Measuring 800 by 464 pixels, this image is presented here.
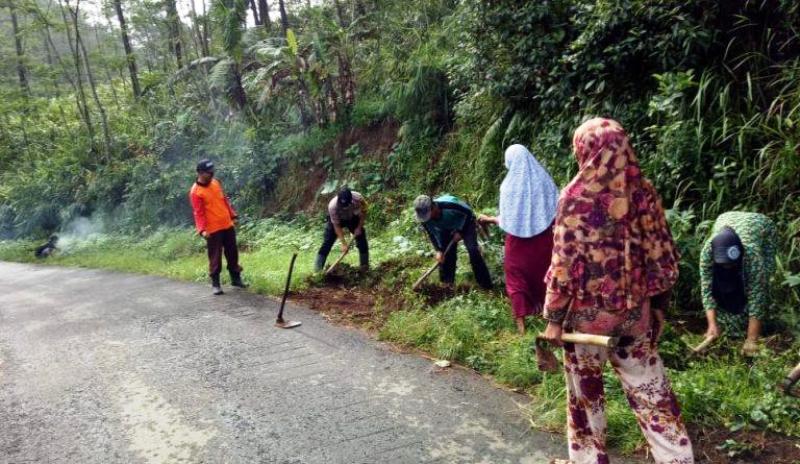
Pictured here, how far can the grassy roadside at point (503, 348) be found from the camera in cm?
327

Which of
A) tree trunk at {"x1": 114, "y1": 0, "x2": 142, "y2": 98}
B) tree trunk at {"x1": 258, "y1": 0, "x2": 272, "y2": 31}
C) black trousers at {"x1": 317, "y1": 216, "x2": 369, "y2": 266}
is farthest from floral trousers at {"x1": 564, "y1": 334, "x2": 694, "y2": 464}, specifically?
tree trunk at {"x1": 114, "y1": 0, "x2": 142, "y2": 98}

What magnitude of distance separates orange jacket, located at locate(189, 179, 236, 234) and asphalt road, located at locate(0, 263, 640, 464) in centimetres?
147

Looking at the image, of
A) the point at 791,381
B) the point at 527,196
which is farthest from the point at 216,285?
the point at 791,381

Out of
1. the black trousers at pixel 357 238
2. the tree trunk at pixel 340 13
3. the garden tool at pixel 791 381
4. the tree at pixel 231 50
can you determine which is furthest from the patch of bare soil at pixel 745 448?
the tree trunk at pixel 340 13

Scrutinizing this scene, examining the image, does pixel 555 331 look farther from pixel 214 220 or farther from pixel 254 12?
pixel 254 12

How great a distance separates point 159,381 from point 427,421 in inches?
99.0

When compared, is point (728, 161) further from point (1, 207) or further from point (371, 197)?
point (1, 207)

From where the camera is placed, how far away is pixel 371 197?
11453 millimetres

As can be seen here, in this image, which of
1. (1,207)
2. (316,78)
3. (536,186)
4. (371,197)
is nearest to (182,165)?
(316,78)


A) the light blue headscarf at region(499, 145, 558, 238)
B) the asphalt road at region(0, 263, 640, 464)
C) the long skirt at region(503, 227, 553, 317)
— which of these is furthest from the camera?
the long skirt at region(503, 227, 553, 317)

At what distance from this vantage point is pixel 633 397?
2697mm

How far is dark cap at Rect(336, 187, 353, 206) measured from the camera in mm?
7570

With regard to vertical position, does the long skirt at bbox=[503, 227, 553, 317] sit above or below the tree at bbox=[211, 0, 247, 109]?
below

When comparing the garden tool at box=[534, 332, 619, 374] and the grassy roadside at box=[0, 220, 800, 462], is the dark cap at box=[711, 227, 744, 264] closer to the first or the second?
the grassy roadside at box=[0, 220, 800, 462]
